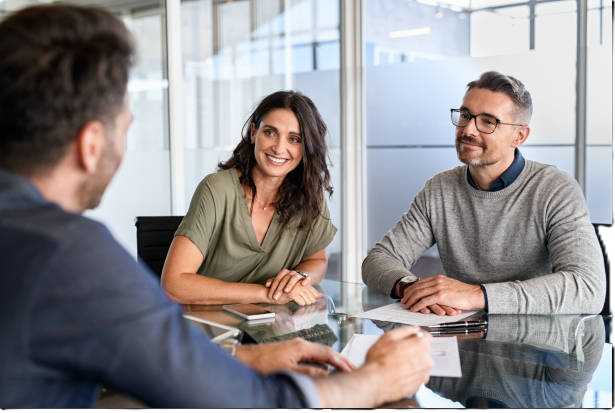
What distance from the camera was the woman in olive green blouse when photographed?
2658mm

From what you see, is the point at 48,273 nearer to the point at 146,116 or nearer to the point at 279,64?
the point at 146,116

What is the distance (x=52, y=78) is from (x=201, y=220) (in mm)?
1551

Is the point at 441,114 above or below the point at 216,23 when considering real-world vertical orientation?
below

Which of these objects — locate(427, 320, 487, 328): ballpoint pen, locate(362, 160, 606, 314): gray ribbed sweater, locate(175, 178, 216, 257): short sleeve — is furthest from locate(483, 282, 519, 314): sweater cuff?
locate(175, 178, 216, 257): short sleeve

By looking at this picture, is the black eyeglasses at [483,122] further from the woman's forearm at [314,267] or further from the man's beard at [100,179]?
the man's beard at [100,179]

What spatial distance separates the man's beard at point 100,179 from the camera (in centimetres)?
113

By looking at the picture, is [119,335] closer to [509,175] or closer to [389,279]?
[389,279]

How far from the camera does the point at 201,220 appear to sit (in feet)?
8.50

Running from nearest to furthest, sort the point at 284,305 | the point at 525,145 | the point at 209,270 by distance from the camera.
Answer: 1. the point at 284,305
2. the point at 209,270
3. the point at 525,145

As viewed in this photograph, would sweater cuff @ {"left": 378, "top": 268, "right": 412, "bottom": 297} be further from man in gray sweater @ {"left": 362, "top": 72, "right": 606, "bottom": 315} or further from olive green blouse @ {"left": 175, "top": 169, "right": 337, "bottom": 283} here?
olive green blouse @ {"left": 175, "top": 169, "right": 337, "bottom": 283}

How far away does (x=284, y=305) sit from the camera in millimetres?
2293

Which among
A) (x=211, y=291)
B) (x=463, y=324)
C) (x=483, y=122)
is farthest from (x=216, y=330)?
(x=483, y=122)

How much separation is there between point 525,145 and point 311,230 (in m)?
2.24

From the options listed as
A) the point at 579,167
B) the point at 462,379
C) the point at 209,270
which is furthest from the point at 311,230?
the point at 579,167
